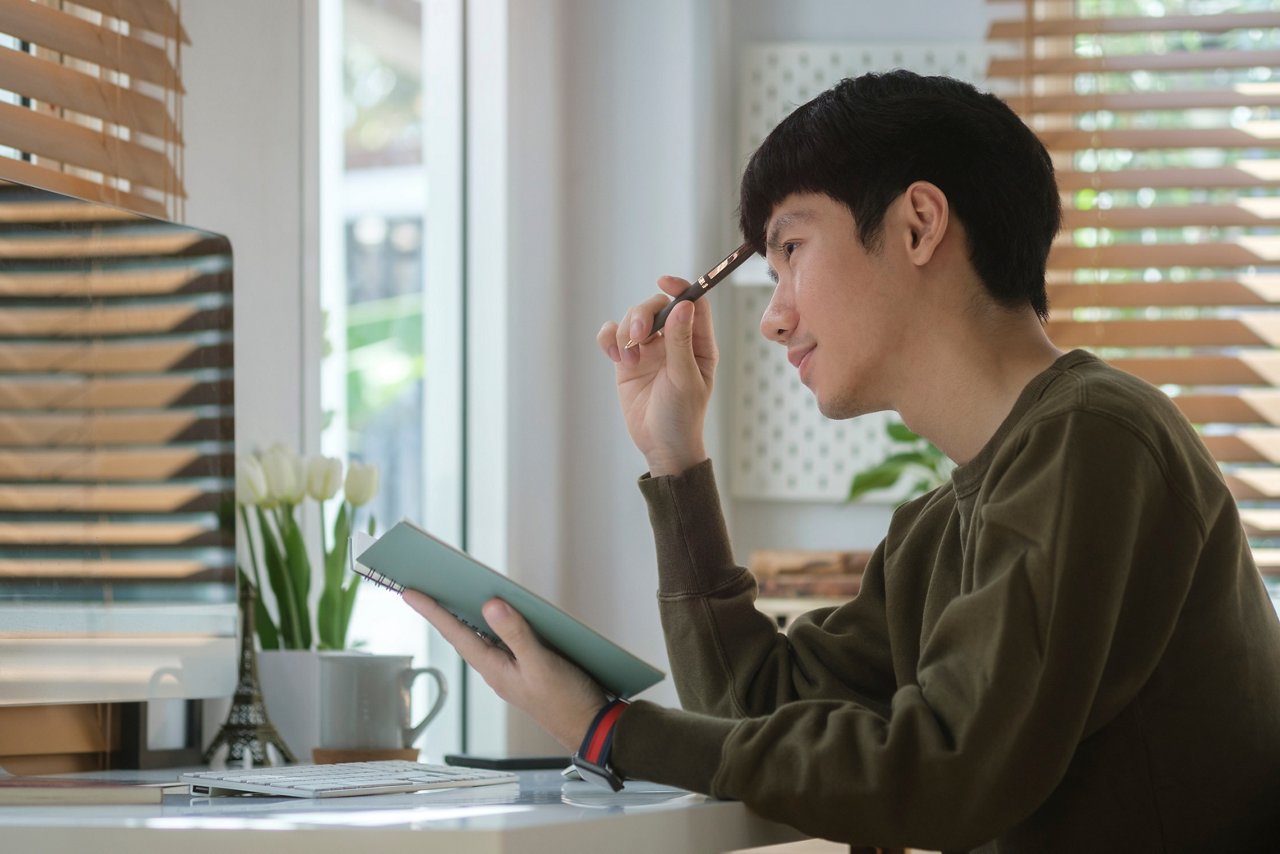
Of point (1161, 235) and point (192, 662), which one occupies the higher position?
point (1161, 235)

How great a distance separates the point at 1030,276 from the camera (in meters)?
1.08

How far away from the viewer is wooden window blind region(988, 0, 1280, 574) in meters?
2.67

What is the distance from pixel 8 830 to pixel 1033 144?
0.84 m

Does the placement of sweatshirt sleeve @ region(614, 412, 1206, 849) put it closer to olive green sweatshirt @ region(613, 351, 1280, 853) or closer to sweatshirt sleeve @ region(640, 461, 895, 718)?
olive green sweatshirt @ region(613, 351, 1280, 853)

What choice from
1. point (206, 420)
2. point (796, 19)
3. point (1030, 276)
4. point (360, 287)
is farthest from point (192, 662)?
point (796, 19)

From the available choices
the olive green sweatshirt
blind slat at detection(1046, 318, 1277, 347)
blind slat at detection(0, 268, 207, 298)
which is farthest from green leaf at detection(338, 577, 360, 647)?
blind slat at detection(1046, 318, 1277, 347)

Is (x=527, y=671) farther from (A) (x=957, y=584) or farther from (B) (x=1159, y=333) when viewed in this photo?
(B) (x=1159, y=333)

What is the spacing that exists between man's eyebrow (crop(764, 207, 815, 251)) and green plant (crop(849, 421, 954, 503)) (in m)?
1.49

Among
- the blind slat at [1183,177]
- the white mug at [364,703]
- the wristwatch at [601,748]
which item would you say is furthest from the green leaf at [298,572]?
the blind slat at [1183,177]

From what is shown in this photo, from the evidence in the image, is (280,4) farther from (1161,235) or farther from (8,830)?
(1161,235)

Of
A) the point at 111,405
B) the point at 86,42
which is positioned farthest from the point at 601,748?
the point at 86,42

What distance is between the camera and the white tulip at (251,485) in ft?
5.05

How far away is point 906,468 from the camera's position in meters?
2.74

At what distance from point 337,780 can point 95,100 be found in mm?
828
